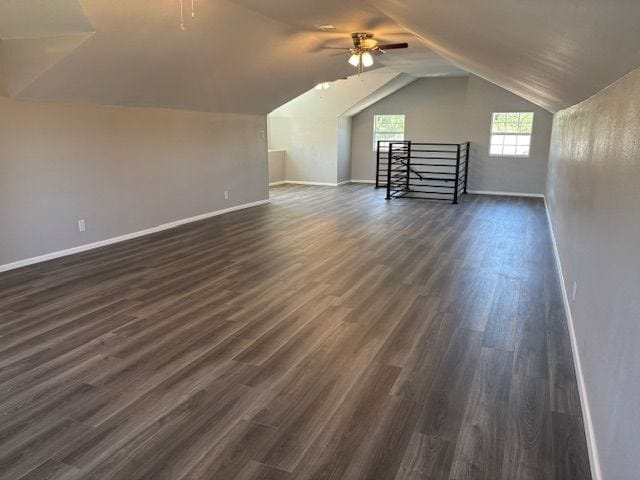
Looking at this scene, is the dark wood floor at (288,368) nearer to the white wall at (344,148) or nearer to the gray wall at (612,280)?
the gray wall at (612,280)

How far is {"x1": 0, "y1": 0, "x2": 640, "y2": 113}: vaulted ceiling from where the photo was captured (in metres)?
1.72

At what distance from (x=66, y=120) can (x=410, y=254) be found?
418 centimetres

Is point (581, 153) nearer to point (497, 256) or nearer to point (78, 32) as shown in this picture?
point (497, 256)

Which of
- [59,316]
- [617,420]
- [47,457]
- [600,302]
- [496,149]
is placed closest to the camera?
[617,420]

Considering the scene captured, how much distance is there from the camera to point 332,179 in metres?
11.8

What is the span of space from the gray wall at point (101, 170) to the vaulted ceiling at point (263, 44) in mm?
278

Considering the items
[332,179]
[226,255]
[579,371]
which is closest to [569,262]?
[579,371]

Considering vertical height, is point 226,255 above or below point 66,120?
below

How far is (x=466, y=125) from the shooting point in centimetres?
1025

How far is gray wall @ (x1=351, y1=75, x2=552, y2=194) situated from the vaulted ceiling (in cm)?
296

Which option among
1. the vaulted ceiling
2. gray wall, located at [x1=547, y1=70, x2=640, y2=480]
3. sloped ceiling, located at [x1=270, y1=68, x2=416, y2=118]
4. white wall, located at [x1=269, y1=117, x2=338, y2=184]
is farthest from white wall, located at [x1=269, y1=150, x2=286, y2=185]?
gray wall, located at [x1=547, y1=70, x2=640, y2=480]

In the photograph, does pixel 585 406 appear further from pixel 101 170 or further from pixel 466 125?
pixel 466 125

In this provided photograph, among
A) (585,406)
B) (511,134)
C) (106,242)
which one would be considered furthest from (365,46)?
(511,134)

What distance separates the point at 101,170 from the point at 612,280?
548cm
